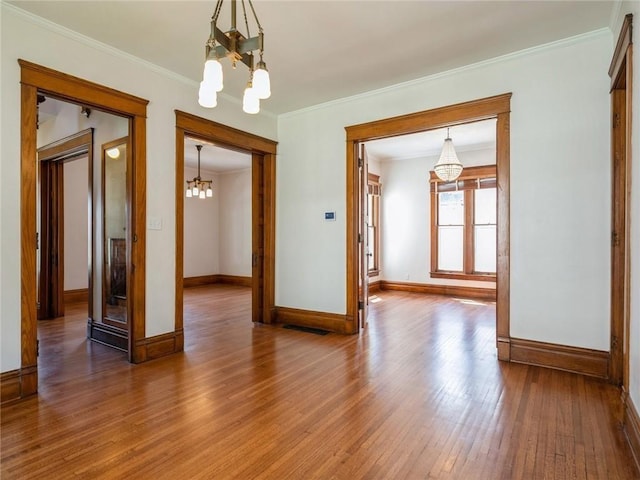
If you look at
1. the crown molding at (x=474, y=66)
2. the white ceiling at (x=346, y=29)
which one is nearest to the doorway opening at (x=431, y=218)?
the crown molding at (x=474, y=66)

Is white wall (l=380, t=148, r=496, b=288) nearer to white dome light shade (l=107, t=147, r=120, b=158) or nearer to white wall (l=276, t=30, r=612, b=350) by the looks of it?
white wall (l=276, t=30, r=612, b=350)

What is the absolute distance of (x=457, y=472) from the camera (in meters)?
1.85

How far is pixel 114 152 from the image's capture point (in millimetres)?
3982

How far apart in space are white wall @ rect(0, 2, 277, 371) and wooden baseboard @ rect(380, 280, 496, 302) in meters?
5.09

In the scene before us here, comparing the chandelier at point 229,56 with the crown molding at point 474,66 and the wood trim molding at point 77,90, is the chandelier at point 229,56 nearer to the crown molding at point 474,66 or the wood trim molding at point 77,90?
the wood trim molding at point 77,90

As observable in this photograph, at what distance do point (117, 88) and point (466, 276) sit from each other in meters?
6.73

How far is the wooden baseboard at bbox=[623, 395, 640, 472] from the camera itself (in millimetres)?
1933

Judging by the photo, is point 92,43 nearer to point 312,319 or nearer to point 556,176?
point 312,319

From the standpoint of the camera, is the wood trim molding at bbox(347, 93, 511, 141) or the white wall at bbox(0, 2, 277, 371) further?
the wood trim molding at bbox(347, 93, 511, 141)

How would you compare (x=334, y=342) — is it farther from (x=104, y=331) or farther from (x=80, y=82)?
(x=80, y=82)

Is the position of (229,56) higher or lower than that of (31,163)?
higher

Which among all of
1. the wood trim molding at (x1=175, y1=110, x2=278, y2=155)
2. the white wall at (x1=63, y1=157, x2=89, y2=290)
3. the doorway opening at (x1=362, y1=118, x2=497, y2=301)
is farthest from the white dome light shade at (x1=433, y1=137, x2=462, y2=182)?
the white wall at (x1=63, y1=157, x2=89, y2=290)

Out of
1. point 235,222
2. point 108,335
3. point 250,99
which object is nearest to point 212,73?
point 250,99

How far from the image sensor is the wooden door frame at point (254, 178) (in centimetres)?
391
